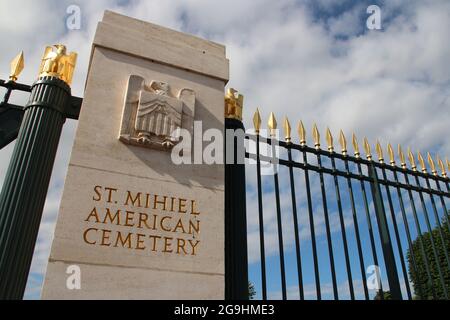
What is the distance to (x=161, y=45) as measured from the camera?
5410 mm

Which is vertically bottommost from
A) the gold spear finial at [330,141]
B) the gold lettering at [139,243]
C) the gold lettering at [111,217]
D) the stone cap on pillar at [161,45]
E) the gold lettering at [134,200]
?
the gold lettering at [139,243]

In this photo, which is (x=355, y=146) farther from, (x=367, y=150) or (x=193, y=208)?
(x=193, y=208)

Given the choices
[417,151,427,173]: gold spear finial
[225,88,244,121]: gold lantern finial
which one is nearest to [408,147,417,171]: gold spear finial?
[417,151,427,173]: gold spear finial

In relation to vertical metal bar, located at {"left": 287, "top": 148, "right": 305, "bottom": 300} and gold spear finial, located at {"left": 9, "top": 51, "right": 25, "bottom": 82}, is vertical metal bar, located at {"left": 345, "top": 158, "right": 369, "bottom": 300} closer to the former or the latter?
vertical metal bar, located at {"left": 287, "top": 148, "right": 305, "bottom": 300}

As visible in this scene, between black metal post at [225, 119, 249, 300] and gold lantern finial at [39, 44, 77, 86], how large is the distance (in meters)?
2.44

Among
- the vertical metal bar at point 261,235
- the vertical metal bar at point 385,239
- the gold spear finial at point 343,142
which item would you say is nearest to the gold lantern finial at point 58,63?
the vertical metal bar at point 261,235

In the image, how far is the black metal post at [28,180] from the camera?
12.6 feet

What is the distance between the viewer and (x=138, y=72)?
16.8ft

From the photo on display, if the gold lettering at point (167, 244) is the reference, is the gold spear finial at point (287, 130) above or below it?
above

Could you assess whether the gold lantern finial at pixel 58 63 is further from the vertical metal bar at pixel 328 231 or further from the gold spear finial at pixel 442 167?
the gold spear finial at pixel 442 167

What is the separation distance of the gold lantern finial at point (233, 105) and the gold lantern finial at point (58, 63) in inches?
90.6

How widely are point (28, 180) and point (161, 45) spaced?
2.61 metres

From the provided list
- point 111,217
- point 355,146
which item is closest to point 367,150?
point 355,146
